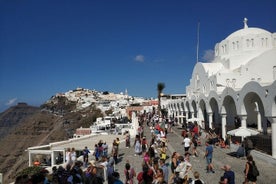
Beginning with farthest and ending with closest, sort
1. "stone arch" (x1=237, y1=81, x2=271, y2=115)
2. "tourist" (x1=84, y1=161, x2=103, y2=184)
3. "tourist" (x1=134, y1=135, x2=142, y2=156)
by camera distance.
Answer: "tourist" (x1=134, y1=135, x2=142, y2=156) → "stone arch" (x1=237, y1=81, x2=271, y2=115) → "tourist" (x1=84, y1=161, x2=103, y2=184)

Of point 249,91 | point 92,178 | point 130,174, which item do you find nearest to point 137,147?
point 130,174

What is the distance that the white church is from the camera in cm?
A: 2380

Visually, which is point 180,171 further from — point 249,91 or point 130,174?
point 249,91

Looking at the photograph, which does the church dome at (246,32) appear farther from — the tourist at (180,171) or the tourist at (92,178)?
the tourist at (92,178)

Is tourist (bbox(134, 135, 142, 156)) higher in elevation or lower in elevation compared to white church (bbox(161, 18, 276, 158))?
lower

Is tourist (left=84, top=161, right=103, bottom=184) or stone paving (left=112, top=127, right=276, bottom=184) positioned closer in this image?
tourist (left=84, top=161, right=103, bottom=184)

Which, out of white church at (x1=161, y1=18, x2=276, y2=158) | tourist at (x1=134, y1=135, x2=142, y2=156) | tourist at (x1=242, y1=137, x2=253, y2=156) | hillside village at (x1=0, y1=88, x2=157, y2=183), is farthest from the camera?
hillside village at (x1=0, y1=88, x2=157, y2=183)

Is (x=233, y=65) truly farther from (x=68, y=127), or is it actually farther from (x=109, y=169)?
(x=68, y=127)

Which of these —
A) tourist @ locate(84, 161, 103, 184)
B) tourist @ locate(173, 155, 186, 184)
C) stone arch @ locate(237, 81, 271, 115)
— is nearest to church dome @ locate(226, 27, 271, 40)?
stone arch @ locate(237, 81, 271, 115)

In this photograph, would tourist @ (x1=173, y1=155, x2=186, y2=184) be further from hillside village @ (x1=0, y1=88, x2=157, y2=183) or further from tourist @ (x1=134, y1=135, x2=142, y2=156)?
hillside village @ (x1=0, y1=88, x2=157, y2=183)

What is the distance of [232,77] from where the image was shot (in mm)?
28781

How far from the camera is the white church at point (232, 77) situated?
78.1ft

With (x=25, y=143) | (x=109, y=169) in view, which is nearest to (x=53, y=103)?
(x=25, y=143)

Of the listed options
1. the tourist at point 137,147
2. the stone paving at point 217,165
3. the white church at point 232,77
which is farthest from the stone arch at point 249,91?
the tourist at point 137,147
